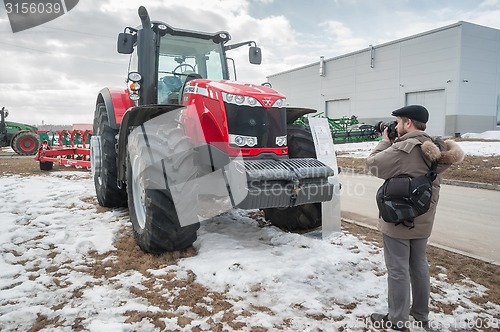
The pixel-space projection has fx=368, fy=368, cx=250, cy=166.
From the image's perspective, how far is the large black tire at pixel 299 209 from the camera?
4.71 meters

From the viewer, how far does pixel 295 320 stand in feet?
9.09

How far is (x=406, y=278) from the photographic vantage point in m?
2.70

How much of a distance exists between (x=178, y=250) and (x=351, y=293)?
1808 mm

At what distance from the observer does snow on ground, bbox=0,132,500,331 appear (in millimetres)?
2785

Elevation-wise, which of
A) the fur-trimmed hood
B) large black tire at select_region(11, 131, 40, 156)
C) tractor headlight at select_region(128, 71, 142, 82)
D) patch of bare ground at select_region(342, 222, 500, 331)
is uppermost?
tractor headlight at select_region(128, 71, 142, 82)

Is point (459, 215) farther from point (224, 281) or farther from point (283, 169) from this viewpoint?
point (224, 281)

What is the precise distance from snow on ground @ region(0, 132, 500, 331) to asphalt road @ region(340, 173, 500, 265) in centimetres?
118

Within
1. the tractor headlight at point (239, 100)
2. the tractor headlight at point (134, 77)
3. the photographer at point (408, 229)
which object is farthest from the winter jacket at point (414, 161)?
the tractor headlight at point (134, 77)

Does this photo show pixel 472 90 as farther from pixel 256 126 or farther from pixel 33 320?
pixel 33 320

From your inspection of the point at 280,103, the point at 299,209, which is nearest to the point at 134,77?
the point at 280,103

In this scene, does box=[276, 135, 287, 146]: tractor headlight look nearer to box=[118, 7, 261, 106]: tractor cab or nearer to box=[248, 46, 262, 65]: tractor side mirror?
box=[118, 7, 261, 106]: tractor cab

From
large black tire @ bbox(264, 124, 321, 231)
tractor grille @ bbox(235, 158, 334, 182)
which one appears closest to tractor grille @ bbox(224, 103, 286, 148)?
tractor grille @ bbox(235, 158, 334, 182)

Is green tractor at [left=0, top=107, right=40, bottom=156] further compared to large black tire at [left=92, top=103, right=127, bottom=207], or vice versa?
green tractor at [left=0, top=107, right=40, bottom=156]

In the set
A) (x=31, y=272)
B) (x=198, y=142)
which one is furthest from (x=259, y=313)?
(x=31, y=272)
